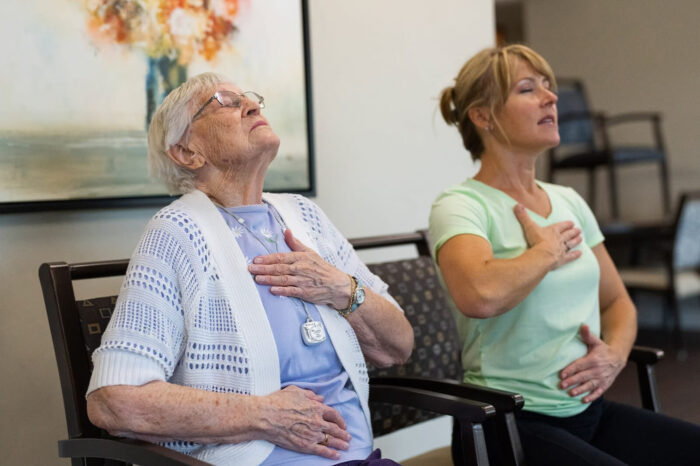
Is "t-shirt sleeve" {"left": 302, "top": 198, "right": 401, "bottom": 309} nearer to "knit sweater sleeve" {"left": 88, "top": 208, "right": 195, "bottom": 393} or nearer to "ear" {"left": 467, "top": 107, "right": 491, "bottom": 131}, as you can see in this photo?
"knit sweater sleeve" {"left": 88, "top": 208, "right": 195, "bottom": 393}

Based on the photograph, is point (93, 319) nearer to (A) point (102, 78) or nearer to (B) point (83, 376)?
(B) point (83, 376)

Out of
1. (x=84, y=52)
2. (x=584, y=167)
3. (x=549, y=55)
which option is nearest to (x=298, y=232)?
(x=84, y=52)

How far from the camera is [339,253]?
1.59m

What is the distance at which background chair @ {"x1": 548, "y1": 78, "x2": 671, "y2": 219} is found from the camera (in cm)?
494

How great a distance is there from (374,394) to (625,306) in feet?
2.26

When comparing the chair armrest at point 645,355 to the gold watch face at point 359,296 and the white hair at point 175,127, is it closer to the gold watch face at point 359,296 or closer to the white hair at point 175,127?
the gold watch face at point 359,296

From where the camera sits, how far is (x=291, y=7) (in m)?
2.20

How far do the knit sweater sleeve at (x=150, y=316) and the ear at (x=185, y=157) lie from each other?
0.14 m

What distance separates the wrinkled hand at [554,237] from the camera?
5.33 ft

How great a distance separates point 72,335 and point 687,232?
3.86 meters

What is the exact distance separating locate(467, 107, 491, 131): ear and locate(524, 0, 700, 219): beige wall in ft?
13.0

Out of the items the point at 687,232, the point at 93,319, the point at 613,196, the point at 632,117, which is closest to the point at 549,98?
the point at 93,319

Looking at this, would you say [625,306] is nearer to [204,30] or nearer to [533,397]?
[533,397]

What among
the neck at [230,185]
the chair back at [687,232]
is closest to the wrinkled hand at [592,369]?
the neck at [230,185]
